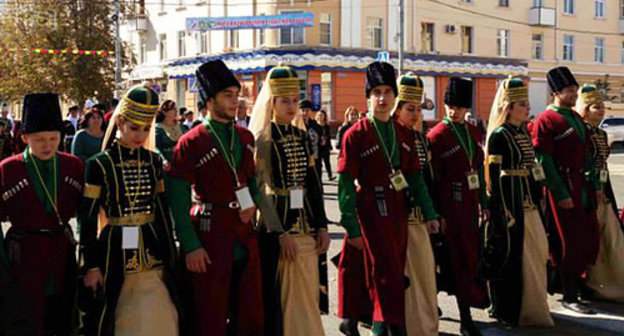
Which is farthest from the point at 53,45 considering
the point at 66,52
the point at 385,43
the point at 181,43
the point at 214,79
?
the point at 214,79

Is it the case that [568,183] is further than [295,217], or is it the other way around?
[568,183]

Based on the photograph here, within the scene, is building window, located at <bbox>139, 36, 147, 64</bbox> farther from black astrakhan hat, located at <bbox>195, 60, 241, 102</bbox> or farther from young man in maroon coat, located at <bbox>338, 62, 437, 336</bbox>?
black astrakhan hat, located at <bbox>195, 60, 241, 102</bbox>

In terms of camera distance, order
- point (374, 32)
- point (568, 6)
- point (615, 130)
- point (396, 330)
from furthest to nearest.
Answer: point (568, 6)
point (374, 32)
point (615, 130)
point (396, 330)

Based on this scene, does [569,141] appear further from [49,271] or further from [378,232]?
[49,271]

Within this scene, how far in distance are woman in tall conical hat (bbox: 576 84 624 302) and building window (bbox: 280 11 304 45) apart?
30.0 m

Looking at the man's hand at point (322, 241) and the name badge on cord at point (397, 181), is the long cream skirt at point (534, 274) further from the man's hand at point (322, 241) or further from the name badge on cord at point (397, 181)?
the man's hand at point (322, 241)

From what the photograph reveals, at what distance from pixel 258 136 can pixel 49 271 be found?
1.79 metres

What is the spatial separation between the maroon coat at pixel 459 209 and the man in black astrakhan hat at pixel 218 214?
2118mm

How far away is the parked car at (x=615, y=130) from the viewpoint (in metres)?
34.2

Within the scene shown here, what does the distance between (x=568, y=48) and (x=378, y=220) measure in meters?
45.9

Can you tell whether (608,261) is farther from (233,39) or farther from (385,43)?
(233,39)

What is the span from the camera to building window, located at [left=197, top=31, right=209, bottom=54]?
4166 cm

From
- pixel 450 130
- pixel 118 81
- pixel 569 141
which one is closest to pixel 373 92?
pixel 450 130

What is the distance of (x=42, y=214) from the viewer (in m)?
4.93
